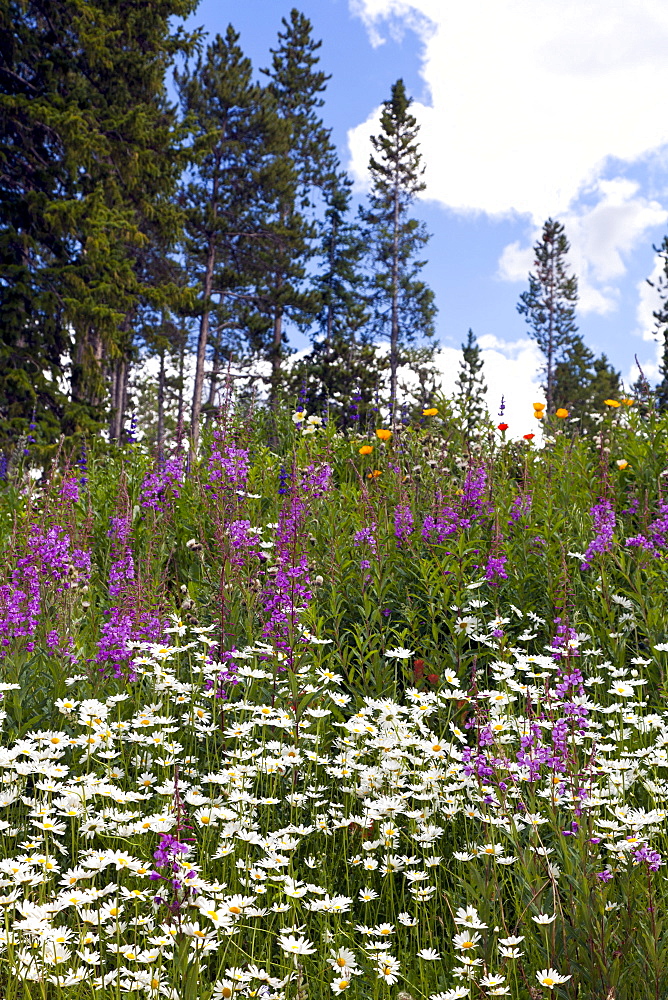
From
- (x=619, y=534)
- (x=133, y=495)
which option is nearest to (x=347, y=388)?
(x=133, y=495)

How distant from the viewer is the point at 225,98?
97.3 feet

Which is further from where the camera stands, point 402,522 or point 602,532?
point 402,522

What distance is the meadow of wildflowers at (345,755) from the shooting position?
2.36 m

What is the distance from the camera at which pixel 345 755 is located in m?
3.41

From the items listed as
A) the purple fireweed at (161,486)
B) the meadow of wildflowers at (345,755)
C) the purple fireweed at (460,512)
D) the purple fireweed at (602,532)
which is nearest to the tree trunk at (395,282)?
the purple fireweed at (161,486)

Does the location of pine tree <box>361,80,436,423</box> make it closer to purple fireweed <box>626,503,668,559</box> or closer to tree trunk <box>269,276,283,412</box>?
tree trunk <box>269,276,283,412</box>

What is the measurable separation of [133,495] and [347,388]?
18.3m

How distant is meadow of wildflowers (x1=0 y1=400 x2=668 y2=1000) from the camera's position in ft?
7.74

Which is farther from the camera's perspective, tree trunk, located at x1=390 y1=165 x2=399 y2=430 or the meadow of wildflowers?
tree trunk, located at x1=390 y1=165 x2=399 y2=430

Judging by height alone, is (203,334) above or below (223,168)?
below

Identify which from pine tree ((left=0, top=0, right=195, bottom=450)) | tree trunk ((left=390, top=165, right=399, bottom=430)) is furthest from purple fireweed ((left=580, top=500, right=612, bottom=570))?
tree trunk ((left=390, top=165, right=399, bottom=430))

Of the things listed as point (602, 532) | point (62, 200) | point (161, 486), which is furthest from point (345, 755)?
point (62, 200)

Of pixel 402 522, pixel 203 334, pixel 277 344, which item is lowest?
pixel 402 522

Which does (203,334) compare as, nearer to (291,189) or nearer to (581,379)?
(291,189)
